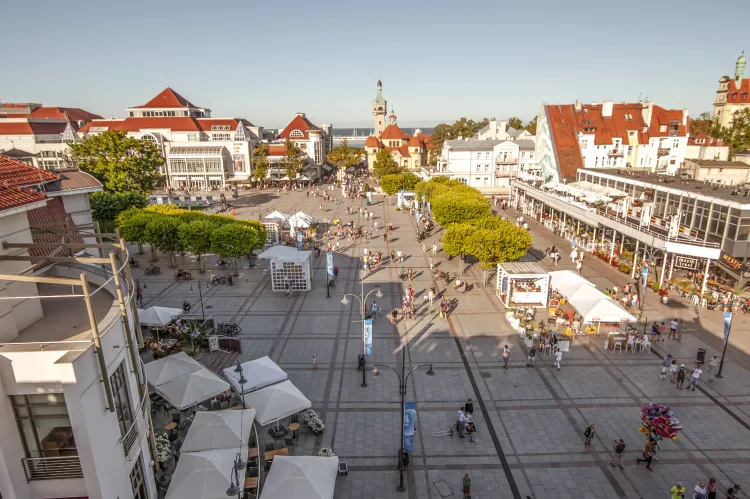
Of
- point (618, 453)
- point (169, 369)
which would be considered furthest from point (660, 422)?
point (169, 369)

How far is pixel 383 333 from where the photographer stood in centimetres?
2594

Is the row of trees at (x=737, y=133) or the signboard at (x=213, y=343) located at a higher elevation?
the row of trees at (x=737, y=133)

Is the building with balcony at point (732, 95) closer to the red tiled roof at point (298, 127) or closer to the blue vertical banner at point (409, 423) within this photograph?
the red tiled roof at point (298, 127)

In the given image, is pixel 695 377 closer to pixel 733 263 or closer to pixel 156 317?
pixel 733 263

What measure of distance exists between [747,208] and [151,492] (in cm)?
3418

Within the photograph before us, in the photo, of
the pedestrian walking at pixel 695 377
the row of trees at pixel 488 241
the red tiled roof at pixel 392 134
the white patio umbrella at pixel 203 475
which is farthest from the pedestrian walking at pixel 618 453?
the red tiled roof at pixel 392 134

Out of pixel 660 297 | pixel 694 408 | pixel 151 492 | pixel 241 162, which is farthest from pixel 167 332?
pixel 241 162

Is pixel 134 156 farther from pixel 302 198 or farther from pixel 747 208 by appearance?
pixel 747 208

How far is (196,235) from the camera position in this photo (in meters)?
34.5

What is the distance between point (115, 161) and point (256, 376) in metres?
42.2

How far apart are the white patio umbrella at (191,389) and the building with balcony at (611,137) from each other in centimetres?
5599

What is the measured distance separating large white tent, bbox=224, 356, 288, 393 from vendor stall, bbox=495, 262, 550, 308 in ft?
54.7

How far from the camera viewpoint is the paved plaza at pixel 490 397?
49.9 ft

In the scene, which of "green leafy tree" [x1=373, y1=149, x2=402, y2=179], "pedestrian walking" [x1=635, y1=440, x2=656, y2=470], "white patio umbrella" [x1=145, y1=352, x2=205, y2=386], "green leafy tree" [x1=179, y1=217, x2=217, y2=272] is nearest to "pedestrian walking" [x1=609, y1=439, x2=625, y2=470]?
"pedestrian walking" [x1=635, y1=440, x2=656, y2=470]
